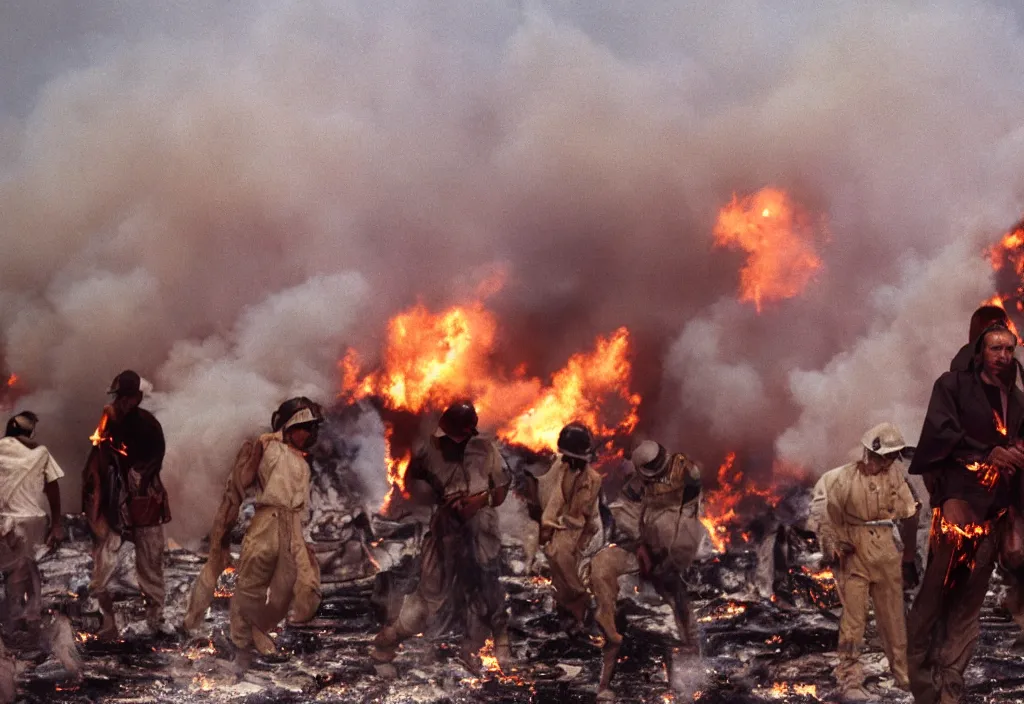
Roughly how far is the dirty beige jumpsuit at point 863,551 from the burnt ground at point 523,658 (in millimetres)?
343

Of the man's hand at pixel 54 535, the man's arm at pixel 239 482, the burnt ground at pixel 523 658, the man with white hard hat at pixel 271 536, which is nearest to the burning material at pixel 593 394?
the burnt ground at pixel 523 658

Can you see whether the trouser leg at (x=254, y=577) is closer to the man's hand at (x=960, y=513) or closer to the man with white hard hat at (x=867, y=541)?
the man with white hard hat at (x=867, y=541)

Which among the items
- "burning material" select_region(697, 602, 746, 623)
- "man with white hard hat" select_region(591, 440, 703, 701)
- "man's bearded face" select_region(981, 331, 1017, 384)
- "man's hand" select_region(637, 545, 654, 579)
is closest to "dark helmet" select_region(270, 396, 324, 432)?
"man with white hard hat" select_region(591, 440, 703, 701)

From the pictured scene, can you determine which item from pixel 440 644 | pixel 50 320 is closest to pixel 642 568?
pixel 440 644

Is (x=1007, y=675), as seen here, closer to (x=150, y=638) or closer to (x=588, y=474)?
(x=588, y=474)

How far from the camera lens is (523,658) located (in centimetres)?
883

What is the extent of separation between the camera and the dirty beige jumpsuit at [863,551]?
8086 millimetres

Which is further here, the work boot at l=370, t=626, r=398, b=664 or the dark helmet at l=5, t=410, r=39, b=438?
the dark helmet at l=5, t=410, r=39, b=438

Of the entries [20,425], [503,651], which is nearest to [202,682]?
[503,651]

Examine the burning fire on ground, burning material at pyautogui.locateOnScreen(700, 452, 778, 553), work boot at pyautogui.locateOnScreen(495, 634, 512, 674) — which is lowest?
work boot at pyautogui.locateOnScreen(495, 634, 512, 674)

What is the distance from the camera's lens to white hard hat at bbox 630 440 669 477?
344 inches

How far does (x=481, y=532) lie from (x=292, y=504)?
1.69 meters

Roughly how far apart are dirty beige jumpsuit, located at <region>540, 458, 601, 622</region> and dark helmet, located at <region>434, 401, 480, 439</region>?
0.86m

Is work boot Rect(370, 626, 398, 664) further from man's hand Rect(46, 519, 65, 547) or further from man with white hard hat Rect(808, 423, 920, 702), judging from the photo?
man with white hard hat Rect(808, 423, 920, 702)
